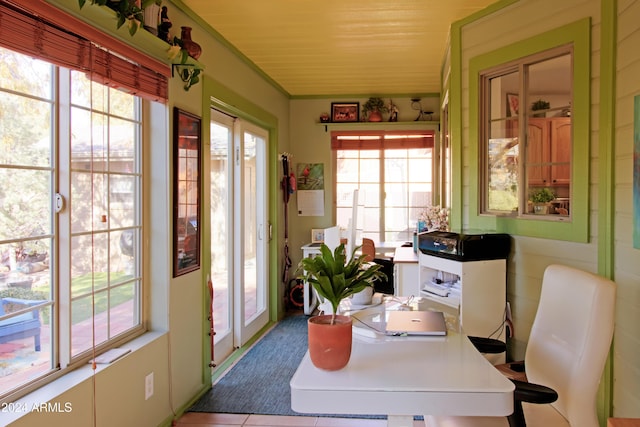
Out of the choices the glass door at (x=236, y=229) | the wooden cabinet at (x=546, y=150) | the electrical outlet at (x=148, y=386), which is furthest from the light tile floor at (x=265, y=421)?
the wooden cabinet at (x=546, y=150)

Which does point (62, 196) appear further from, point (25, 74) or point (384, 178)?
point (384, 178)

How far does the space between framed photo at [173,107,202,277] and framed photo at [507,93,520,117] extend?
7.14 feet

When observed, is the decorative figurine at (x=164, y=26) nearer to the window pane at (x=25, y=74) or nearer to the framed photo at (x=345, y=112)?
the window pane at (x=25, y=74)

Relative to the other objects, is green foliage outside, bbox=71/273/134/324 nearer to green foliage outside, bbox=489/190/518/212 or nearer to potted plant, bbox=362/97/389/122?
green foliage outside, bbox=489/190/518/212

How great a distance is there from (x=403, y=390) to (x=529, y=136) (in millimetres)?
2336

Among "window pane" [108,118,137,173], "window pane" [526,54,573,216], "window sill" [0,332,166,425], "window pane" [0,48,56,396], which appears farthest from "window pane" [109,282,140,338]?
"window pane" [526,54,573,216]

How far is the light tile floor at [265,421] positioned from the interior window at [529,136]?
163 centimetres

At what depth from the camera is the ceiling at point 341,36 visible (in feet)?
10.4

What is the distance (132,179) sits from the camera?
2689 mm

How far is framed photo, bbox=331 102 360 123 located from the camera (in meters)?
5.86

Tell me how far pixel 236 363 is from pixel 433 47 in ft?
10.4

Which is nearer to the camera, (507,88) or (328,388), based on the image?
(328,388)

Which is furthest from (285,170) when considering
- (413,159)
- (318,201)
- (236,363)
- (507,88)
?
(507,88)

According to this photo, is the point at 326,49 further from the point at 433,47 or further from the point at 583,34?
the point at 583,34
